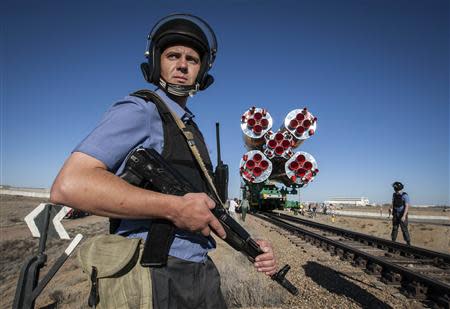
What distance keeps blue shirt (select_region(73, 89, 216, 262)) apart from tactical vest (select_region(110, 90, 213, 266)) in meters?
0.04

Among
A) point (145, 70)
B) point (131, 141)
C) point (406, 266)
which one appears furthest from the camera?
point (406, 266)

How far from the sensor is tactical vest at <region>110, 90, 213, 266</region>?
1526 mm

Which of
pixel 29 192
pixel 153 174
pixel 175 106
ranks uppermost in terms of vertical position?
pixel 175 106

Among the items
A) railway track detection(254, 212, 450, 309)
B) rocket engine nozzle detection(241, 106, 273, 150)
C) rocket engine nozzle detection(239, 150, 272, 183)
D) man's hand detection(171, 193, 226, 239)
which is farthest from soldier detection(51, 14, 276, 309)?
rocket engine nozzle detection(239, 150, 272, 183)

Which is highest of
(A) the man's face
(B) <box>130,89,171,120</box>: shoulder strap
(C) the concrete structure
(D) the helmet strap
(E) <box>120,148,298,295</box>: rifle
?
(A) the man's face

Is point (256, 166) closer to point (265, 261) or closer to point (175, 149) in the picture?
point (265, 261)

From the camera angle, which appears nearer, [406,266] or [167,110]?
[167,110]

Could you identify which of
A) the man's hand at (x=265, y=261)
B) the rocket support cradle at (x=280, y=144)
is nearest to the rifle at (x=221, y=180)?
the man's hand at (x=265, y=261)

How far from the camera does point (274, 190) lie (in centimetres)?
2348

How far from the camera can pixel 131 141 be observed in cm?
153

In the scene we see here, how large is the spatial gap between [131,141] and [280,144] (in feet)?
55.8

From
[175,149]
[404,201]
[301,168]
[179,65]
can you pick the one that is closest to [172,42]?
[179,65]

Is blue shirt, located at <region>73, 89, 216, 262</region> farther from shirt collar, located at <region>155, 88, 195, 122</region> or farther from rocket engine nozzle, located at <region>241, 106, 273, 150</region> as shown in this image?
rocket engine nozzle, located at <region>241, 106, 273, 150</region>

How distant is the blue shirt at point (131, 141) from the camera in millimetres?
1429
